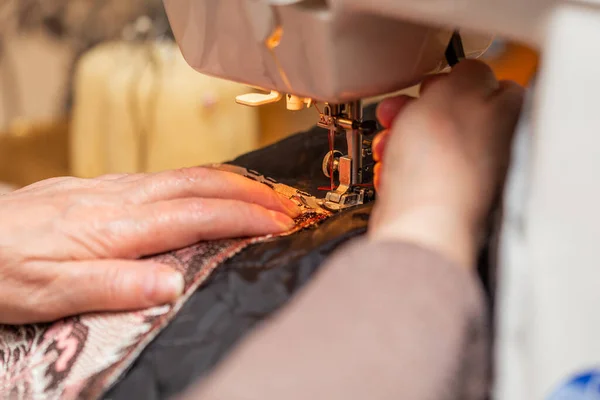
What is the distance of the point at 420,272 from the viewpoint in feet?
1.29

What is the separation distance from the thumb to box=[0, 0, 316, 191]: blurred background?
104 cm

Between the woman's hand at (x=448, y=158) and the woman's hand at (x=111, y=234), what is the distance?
6.5 inches

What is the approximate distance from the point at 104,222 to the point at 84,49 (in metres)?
1.47

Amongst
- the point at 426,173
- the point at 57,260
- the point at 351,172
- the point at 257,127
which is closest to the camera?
the point at 426,173

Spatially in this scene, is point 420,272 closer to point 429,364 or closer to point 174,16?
point 429,364

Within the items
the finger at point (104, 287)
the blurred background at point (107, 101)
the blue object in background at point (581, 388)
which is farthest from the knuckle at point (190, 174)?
the blurred background at point (107, 101)

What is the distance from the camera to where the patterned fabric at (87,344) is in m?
0.52

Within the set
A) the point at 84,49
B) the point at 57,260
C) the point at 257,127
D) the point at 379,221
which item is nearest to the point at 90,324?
the point at 57,260

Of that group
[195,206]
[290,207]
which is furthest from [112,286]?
[290,207]

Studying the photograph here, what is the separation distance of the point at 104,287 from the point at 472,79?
1.14 feet

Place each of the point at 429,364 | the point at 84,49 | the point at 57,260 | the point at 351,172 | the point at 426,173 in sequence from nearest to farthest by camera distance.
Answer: the point at 429,364
the point at 426,173
the point at 57,260
the point at 351,172
the point at 84,49

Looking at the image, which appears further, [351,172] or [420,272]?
[351,172]

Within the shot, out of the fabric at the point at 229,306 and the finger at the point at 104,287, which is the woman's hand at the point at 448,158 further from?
the finger at the point at 104,287

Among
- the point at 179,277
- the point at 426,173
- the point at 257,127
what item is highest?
the point at 426,173
